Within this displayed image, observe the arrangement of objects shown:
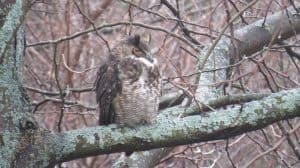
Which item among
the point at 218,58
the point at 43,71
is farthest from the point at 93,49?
the point at 218,58

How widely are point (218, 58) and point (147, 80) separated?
35.0 inches

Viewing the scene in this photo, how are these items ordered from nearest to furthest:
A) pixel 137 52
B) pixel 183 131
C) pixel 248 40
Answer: pixel 183 131 < pixel 137 52 < pixel 248 40

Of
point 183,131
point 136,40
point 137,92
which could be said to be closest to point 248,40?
point 136,40

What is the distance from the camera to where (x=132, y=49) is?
3.19m

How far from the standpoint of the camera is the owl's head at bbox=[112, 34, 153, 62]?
3.16m

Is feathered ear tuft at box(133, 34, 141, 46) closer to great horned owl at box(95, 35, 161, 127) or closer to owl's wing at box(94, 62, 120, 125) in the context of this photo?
great horned owl at box(95, 35, 161, 127)

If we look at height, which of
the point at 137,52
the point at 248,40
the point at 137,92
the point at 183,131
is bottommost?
the point at 183,131

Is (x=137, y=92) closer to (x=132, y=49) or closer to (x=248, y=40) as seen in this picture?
(x=132, y=49)

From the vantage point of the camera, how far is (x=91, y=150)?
92.4 inches

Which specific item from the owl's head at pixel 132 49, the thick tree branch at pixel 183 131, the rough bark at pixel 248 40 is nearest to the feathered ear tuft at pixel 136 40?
the owl's head at pixel 132 49

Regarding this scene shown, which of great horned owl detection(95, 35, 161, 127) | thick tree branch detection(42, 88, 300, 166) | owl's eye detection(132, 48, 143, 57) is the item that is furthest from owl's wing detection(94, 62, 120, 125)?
thick tree branch detection(42, 88, 300, 166)

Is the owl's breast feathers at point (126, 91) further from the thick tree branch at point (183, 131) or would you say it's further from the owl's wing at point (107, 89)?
the thick tree branch at point (183, 131)

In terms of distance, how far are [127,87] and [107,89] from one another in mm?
90

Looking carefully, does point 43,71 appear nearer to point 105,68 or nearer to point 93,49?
point 93,49
